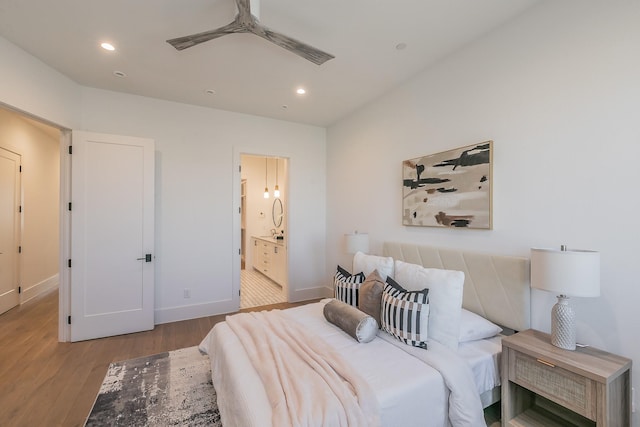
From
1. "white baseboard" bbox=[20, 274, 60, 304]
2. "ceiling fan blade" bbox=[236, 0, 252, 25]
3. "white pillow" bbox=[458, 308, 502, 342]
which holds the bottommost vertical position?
"white baseboard" bbox=[20, 274, 60, 304]

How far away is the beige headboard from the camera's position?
6.87ft

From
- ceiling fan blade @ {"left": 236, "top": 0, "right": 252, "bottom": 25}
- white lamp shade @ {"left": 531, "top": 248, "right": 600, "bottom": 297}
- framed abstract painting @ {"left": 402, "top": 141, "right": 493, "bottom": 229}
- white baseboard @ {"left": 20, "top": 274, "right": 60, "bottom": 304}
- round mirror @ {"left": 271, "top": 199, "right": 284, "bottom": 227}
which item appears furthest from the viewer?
round mirror @ {"left": 271, "top": 199, "right": 284, "bottom": 227}

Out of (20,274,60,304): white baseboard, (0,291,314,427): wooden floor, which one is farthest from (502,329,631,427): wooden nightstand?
(20,274,60,304): white baseboard

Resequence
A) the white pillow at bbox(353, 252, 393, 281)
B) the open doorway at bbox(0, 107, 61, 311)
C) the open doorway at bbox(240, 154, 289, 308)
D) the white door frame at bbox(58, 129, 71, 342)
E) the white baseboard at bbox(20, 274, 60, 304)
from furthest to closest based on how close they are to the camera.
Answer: the open doorway at bbox(240, 154, 289, 308) < the white baseboard at bbox(20, 274, 60, 304) < the open doorway at bbox(0, 107, 61, 311) < the white door frame at bbox(58, 129, 71, 342) < the white pillow at bbox(353, 252, 393, 281)

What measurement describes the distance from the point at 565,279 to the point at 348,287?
1.56 metres

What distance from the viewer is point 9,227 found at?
13.6 ft

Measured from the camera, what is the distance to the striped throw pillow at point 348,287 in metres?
2.57

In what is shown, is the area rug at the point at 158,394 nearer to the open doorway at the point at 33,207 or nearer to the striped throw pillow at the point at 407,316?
the striped throw pillow at the point at 407,316

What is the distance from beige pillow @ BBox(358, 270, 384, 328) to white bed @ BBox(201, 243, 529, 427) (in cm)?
18

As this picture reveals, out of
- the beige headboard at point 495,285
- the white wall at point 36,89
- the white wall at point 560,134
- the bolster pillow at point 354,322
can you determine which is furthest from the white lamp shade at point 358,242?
the white wall at point 36,89

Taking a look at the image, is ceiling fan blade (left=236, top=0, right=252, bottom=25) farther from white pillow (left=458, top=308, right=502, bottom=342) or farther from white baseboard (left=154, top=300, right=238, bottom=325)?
white baseboard (left=154, top=300, right=238, bottom=325)

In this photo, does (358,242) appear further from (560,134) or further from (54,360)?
(54,360)

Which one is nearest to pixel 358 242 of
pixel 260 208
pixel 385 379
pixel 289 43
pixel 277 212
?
pixel 385 379

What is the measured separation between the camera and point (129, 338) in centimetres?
326
